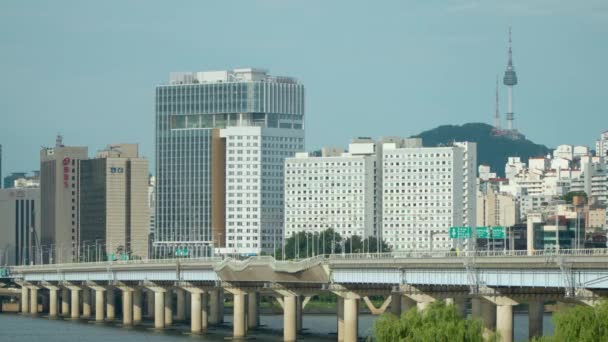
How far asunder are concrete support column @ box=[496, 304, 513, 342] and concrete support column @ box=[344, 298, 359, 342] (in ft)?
78.1

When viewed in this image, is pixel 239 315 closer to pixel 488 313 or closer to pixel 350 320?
pixel 350 320

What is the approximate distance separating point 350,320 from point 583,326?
5892 centimetres

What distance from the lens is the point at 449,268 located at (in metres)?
137

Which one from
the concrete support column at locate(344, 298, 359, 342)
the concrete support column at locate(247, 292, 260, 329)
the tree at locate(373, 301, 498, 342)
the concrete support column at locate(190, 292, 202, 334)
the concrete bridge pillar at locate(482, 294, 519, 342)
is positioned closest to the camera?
the tree at locate(373, 301, 498, 342)

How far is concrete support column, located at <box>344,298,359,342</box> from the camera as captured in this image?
151500 mm

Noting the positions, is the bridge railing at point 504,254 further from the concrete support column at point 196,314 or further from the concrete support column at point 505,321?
the concrete support column at point 196,314

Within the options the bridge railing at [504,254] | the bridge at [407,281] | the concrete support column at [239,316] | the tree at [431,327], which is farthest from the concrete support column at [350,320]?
the tree at [431,327]

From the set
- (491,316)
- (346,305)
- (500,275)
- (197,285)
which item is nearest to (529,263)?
(500,275)

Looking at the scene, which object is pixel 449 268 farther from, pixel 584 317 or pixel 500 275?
pixel 584 317

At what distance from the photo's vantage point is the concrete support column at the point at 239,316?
170413mm

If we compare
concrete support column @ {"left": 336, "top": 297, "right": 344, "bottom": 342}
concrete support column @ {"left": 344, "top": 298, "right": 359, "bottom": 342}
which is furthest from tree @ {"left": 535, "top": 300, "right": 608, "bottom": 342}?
concrete support column @ {"left": 336, "top": 297, "right": 344, "bottom": 342}

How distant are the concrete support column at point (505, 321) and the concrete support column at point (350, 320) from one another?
23.8 m

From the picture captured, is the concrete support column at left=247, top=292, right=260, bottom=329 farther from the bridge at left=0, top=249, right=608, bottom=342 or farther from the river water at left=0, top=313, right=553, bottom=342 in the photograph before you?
the river water at left=0, top=313, right=553, bottom=342

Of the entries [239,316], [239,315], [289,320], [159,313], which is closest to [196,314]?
[159,313]
